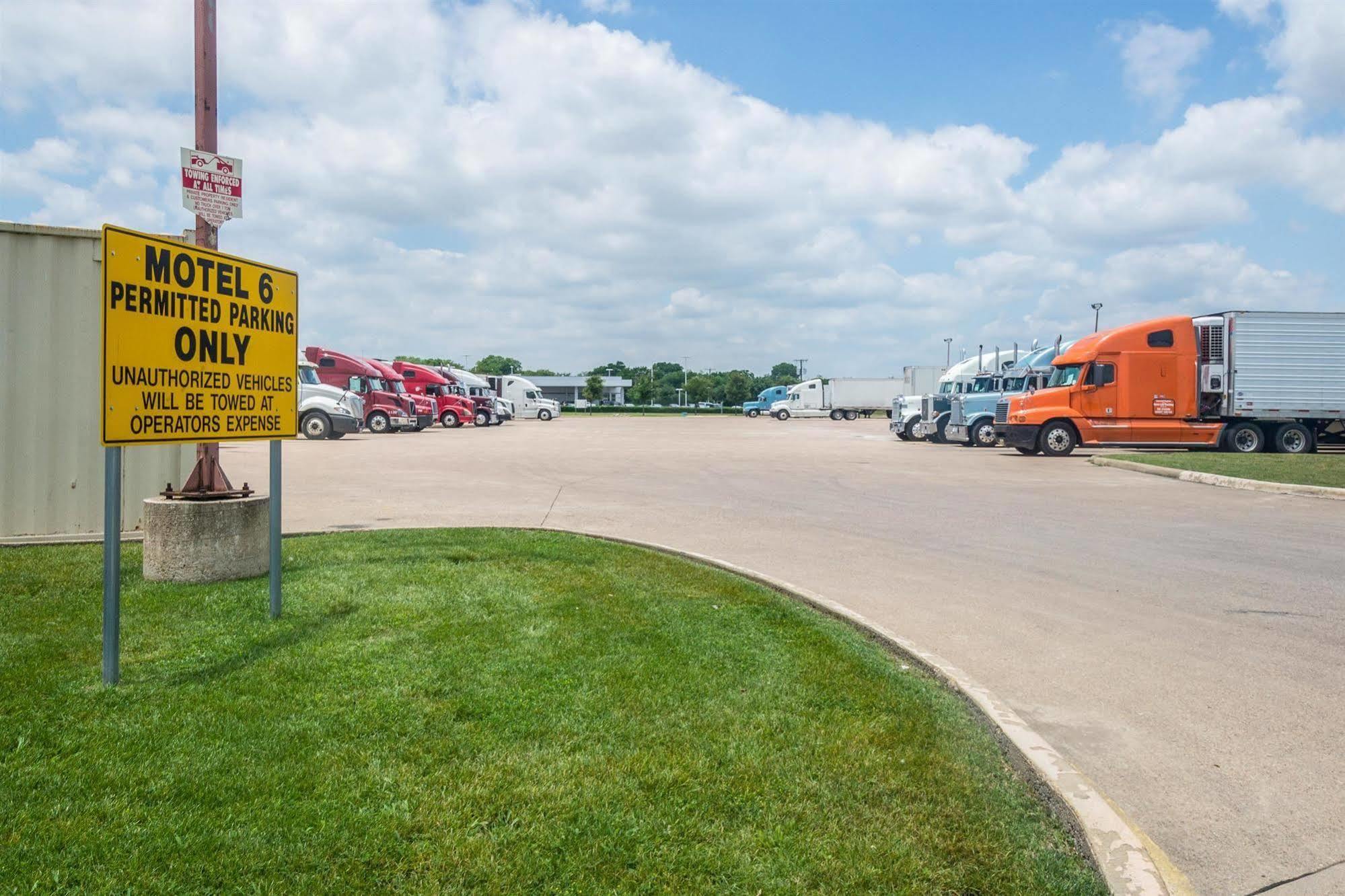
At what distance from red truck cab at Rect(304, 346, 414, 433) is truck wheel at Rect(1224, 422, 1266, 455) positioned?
2939cm

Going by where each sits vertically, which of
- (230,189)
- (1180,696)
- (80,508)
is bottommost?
(1180,696)

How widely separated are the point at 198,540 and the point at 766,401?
78816 mm

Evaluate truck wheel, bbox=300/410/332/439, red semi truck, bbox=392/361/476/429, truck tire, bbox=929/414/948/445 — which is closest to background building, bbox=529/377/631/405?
red semi truck, bbox=392/361/476/429

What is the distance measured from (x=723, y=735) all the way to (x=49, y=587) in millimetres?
5073

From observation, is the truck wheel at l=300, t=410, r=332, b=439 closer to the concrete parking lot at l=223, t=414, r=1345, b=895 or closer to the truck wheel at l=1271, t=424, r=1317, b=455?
the concrete parking lot at l=223, t=414, r=1345, b=895

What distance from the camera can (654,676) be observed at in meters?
4.65

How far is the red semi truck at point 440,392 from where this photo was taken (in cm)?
4400

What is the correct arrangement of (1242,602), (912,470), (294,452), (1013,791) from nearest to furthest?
(1013,791), (1242,602), (912,470), (294,452)

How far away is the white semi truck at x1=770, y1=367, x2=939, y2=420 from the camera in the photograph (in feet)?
220

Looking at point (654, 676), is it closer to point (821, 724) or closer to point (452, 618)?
point (821, 724)

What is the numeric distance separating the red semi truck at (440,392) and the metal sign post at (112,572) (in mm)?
39483

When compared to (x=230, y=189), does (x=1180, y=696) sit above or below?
below

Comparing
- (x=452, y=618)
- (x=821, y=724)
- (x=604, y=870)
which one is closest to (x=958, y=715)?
(x=821, y=724)

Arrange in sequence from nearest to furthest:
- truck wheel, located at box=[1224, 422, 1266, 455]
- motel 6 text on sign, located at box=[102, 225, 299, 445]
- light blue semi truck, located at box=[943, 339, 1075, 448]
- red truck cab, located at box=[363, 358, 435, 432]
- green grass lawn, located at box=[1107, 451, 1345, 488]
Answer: motel 6 text on sign, located at box=[102, 225, 299, 445] < green grass lawn, located at box=[1107, 451, 1345, 488] < truck wheel, located at box=[1224, 422, 1266, 455] < light blue semi truck, located at box=[943, 339, 1075, 448] < red truck cab, located at box=[363, 358, 435, 432]
